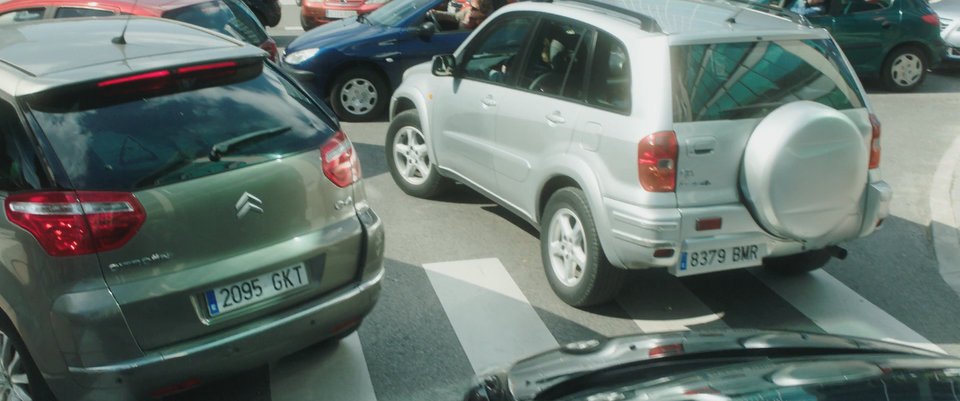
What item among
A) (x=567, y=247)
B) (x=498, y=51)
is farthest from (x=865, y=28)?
(x=567, y=247)

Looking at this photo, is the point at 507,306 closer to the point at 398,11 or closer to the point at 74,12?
the point at 74,12

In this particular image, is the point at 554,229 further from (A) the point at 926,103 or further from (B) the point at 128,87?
(A) the point at 926,103

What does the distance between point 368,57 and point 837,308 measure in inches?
259

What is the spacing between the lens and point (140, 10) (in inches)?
375

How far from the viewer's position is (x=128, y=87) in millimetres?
4371

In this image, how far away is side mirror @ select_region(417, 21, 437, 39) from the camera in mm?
11677

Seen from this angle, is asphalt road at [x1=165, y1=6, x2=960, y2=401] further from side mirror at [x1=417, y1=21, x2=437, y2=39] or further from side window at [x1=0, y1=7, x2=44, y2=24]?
side window at [x1=0, y1=7, x2=44, y2=24]

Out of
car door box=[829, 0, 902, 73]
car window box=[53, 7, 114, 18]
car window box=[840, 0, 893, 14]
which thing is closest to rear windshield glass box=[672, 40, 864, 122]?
car window box=[53, 7, 114, 18]

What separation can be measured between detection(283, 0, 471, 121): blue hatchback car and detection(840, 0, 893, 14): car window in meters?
5.50

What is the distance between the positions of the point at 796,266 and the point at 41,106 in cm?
487

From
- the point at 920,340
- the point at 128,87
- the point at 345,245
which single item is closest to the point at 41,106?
the point at 128,87

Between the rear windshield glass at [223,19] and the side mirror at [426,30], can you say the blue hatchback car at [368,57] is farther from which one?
the rear windshield glass at [223,19]

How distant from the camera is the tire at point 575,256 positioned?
20.2 feet

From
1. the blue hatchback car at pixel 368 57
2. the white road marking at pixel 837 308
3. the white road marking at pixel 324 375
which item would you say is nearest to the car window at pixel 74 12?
the blue hatchback car at pixel 368 57
